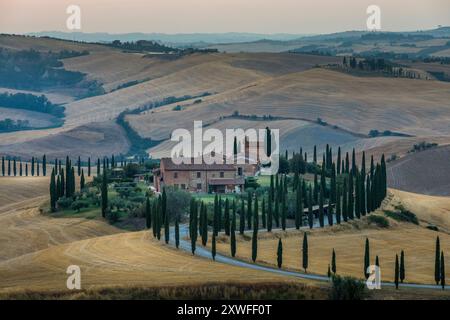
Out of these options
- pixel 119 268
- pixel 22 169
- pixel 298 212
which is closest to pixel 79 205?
pixel 298 212

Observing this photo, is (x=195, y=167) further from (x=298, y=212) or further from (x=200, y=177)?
(x=298, y=212)

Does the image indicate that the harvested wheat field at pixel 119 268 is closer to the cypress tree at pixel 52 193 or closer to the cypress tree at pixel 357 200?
the cypress tree at pixel 357 200

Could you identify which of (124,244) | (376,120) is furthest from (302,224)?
(376,120)

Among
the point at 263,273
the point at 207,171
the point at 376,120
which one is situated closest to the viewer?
the point at 263,273

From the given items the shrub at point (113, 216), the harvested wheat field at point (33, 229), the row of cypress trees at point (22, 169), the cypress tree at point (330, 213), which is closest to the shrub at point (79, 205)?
the harvested wheat field at point (33, 229)

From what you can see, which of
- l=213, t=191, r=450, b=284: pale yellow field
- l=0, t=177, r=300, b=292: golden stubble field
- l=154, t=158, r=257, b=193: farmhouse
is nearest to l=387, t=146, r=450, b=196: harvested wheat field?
l=154, t=158, r=257, b=193: farmhouse

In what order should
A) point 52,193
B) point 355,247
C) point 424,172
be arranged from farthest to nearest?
point 424,172, point 52,193, point 355,247
